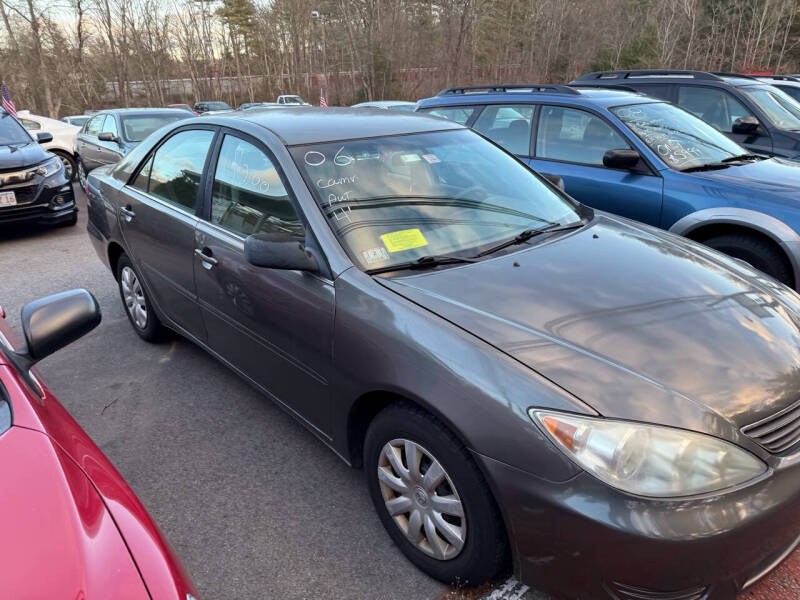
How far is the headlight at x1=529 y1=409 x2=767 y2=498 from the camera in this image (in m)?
1.59

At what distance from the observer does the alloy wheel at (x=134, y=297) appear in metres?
4.09

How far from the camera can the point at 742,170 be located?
4.41 meters

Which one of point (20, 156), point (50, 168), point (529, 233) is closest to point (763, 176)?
point (529, 233)

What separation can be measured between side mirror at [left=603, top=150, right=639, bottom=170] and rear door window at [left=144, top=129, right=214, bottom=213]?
3.03m

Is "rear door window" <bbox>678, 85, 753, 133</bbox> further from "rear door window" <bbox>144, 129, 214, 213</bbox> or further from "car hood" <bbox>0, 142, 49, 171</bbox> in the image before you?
"car hood" <bbox>0, 142, 49, 171</bbox>

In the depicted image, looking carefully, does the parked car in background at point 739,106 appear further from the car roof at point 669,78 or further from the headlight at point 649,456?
the headlight at point 649,456

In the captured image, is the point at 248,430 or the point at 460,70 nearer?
the point at 248,430

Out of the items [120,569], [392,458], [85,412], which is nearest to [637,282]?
[392,458]

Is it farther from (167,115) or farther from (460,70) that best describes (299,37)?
(167,115)

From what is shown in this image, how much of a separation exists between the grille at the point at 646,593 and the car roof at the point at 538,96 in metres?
4.17

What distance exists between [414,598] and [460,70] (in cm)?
3685

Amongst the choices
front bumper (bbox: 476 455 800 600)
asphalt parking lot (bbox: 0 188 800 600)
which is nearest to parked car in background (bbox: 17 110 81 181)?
asphalt parking lot (bbox: 0 188 800 600)

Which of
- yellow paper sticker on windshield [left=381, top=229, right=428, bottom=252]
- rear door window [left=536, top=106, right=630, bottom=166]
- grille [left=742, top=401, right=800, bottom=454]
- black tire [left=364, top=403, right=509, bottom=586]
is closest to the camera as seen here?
grille [left=742, top=401, right=800, bottom=454]

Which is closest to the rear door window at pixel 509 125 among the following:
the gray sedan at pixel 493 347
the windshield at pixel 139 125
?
the gray sedan at pixel 493 347
